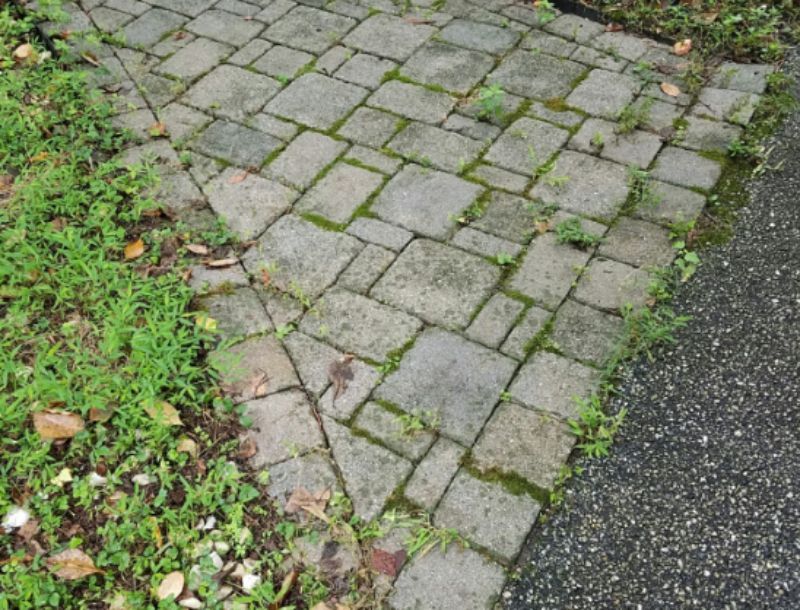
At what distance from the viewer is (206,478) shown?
2486mm

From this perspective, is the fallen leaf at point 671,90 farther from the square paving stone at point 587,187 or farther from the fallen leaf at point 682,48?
the square paving stone at point 587,187

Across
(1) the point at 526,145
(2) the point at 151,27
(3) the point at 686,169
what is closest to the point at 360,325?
(1) the point at 526,145

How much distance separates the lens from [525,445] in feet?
8.32

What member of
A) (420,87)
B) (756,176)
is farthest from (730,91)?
(420,87)

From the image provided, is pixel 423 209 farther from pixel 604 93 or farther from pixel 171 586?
pixel 171 586

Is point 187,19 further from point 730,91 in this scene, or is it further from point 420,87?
point 730,91

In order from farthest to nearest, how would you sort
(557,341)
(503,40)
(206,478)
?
1. (503,40)
2. (557,341)
3. (206,478)

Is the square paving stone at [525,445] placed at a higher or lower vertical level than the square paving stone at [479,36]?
lower

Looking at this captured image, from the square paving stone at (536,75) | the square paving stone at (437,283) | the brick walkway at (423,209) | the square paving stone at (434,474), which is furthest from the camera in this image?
the square paving stone at (536,75)

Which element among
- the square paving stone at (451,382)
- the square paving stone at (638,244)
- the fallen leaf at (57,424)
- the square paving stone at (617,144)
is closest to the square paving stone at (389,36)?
the square paving stone at (617,144)

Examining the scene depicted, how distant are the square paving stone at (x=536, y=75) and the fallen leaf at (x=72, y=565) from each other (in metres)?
2.86

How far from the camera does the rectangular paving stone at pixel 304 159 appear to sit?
11.6 feet

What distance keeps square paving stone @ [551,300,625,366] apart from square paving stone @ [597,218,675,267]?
323mm

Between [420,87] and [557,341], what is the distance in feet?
5.77
